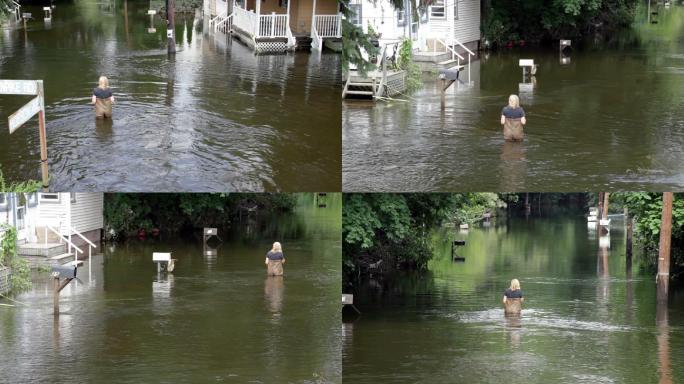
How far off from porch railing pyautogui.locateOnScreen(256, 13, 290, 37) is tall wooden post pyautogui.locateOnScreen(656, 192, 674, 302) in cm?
902

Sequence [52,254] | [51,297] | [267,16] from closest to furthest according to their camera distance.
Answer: [51,297] → [52,254] → [267,16]

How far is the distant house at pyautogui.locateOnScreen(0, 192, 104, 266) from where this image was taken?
59.7ft

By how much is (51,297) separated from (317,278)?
5476 mm

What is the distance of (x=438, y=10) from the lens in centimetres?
3009

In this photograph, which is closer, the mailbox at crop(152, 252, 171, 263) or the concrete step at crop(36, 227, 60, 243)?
the concrete step at crop(36, 227, 60, 243)

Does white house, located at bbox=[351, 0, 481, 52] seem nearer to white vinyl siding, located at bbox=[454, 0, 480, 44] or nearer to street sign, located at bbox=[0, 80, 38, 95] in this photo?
white vinyl siding, located at bbox=[454, 0, 480, 44]

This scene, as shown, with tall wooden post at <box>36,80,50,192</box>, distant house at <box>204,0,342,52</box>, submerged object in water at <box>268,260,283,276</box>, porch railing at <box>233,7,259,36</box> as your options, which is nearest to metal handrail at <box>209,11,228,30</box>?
distant house at <box>204,0,342,52</box>

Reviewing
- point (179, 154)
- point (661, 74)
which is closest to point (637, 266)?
point (661, 74)

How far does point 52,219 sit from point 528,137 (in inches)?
359

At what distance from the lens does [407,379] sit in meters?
15.0

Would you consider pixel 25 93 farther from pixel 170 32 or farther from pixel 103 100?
pixel 170 32

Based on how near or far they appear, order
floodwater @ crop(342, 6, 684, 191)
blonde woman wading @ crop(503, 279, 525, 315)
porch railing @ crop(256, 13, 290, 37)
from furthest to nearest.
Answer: porch railing @ crop(256, 13, 290, 37)
blonde woman wading @ crop(503, 279, 525, 315)
floodwater @ crop(342, 6, 684, 191)

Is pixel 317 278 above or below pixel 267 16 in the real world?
below

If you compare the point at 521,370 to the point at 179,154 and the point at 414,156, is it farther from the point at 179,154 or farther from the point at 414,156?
the point at 179,154
